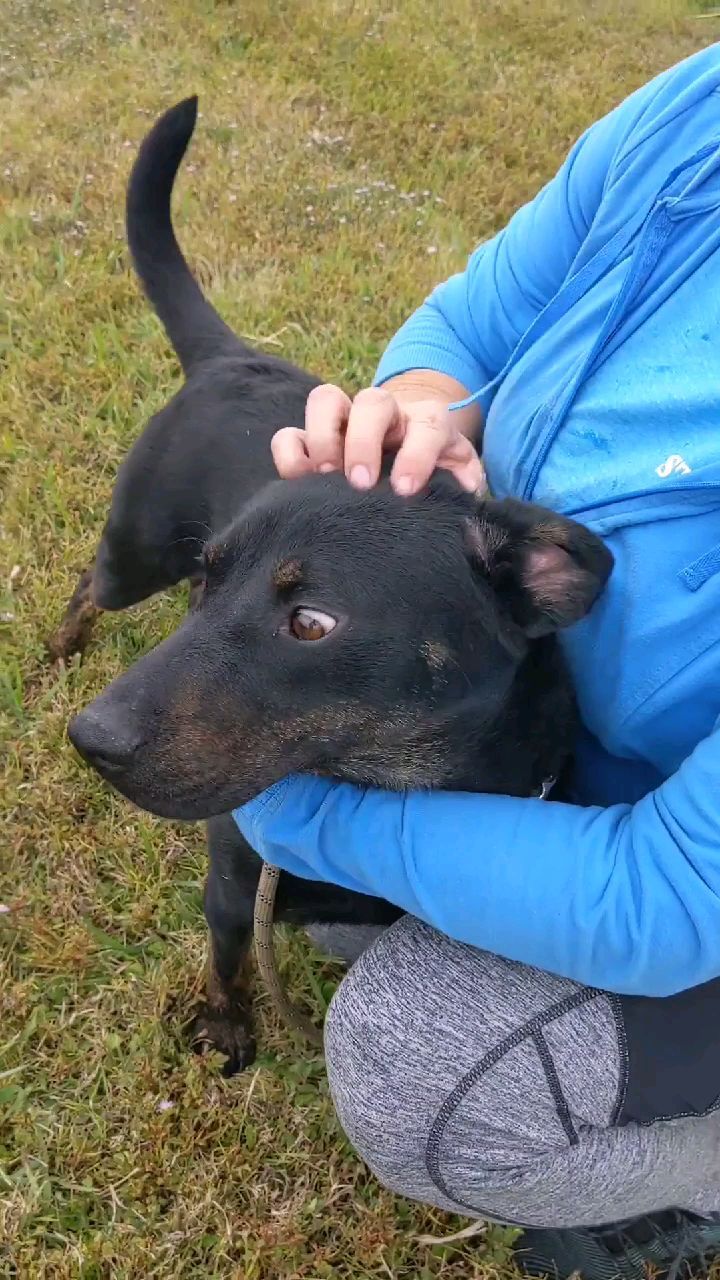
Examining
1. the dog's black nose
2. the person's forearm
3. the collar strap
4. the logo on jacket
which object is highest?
the logo on jacket

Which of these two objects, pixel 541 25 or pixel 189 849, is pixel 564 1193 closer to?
pixel 189 849

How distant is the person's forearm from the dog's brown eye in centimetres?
71

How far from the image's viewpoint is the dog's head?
1.70 metres

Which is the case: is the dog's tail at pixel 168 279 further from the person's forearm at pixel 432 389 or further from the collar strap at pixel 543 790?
the collar strap at pixel 543 790

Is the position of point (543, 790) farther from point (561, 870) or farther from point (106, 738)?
point (106, 738)

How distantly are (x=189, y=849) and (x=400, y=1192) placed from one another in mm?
1117

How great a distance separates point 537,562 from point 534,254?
864mm

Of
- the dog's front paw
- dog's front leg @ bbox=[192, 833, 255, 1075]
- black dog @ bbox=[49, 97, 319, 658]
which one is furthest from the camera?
black dog @ bbox=[49, 97, 319, 658]

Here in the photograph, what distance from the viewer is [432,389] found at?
2.30m

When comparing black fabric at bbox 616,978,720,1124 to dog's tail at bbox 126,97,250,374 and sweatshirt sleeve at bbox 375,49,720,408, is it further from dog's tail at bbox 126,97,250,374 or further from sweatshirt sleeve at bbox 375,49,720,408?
dog's tail at bbox 126,97,250,374

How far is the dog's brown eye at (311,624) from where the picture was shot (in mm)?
1743

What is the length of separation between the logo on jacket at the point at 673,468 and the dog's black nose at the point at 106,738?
992 mm

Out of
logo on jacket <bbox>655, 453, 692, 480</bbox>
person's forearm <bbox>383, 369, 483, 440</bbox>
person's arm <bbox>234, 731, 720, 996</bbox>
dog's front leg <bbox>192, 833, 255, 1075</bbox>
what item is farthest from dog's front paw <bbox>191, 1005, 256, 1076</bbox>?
logo on jacket <bbox>655, 453, 692, 480</bbox>

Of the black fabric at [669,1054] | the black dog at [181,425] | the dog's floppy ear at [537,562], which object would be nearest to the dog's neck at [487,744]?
the dog's floppy ear at [537,562]
